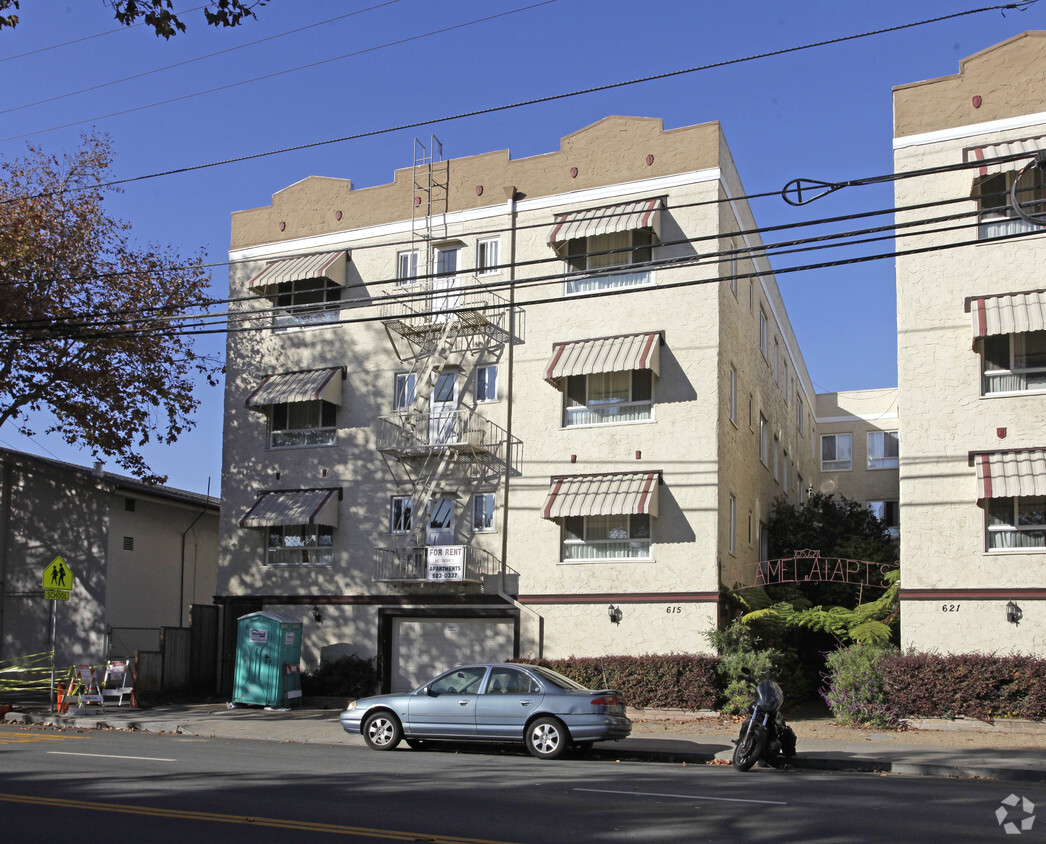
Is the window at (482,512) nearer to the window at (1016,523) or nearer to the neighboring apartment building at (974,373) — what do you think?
the neighboring apartment building at (974,373)

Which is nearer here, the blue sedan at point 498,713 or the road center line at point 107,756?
the road center line at point 107,756

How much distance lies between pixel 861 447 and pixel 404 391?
2225 centimetres

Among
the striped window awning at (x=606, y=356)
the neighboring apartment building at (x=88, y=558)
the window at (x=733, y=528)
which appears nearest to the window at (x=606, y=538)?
the window at (x=733, y=528)

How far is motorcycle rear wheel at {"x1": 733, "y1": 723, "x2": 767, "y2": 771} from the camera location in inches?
551

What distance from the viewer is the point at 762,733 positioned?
46.2 feet

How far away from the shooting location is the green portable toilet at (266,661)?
2389cm

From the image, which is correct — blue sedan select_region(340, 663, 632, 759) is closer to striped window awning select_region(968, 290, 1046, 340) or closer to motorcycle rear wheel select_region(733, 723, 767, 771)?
motorcycle rear wheel select_region(733, 723, 767, 771)

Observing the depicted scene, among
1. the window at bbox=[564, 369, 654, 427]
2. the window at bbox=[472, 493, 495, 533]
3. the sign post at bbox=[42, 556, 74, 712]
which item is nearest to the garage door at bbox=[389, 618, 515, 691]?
the window at bbox=[472, 493, 495, 533]

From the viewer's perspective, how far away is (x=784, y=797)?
443 inches

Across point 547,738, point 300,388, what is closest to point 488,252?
point 300,388

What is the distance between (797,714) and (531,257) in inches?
477

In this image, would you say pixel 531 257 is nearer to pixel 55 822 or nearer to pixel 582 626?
pixel 582 626

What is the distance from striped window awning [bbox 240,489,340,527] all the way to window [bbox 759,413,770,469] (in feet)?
38.0

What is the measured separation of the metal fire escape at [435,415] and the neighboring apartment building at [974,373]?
29.8 ft
